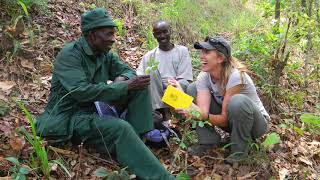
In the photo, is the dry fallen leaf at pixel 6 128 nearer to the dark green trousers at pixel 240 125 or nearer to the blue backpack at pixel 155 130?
the blue backpack at pixel 155 130

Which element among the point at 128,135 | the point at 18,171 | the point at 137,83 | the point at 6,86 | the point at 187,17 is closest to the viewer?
the point at 18,171

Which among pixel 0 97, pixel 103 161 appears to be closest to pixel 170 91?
pixel 103 161

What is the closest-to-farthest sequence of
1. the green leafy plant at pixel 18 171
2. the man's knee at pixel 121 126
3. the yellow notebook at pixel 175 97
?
the green leafy plant at pixel 18 171, the man's knee at pixel 121 126, the yellow notebook at pixel 175 97

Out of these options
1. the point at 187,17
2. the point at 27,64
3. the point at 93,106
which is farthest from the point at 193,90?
the point at 187,17

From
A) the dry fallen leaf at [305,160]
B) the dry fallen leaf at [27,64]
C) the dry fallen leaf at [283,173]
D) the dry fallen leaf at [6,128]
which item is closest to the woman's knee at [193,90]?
the dry fallen leaf at [283,173]

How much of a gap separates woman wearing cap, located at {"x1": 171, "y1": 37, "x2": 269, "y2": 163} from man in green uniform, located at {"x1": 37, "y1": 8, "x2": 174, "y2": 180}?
0.53m

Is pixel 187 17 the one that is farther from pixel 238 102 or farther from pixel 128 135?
pixel 128 135

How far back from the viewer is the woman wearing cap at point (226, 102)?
3.68 metres

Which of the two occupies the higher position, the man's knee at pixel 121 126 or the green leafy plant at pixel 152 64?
the green leafy plant at pixel 152 64

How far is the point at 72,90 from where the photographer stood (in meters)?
3.34

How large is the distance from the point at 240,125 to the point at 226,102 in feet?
0.80

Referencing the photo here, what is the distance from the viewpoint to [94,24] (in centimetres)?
347

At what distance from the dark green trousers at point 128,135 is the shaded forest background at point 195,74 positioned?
0.58ft

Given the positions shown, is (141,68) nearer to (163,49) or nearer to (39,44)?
(163,49)
